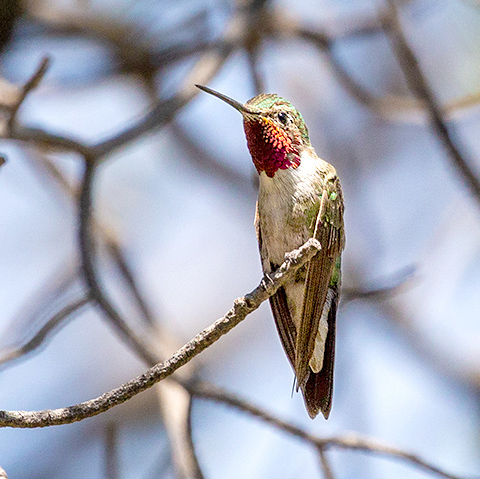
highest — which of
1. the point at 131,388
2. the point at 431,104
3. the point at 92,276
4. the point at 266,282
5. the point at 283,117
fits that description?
the point at 431,104

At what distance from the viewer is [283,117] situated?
3268 mm

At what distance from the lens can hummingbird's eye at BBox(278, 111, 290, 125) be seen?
325cm

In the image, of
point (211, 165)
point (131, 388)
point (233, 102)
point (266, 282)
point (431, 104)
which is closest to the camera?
point (131, 388)

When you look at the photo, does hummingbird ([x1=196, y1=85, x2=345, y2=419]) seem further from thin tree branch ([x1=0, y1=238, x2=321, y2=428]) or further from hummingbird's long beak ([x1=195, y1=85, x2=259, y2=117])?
thin tree branch ([x1=0, y1=238, x2=321, y2=428])

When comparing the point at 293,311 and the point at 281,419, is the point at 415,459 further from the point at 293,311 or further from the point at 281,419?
the point at 293,311

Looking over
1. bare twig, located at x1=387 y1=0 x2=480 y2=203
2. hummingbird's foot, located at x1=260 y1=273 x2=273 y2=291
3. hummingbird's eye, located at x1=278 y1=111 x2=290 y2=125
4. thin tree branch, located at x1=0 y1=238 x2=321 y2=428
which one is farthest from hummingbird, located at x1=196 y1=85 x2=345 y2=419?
bare twig, located at x1=387 y1=0 x2=480 y2=203

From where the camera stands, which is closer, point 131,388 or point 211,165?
point 131,388

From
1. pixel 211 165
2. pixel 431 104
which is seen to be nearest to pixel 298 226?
pixel 431 104

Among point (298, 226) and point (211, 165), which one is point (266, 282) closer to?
→ point (298, 226)

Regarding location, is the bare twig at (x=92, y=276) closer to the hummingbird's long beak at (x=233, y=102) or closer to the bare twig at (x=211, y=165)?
the hummingbird's long beak at (x=233, y=102)

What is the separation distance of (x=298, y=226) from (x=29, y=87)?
4.28 feet

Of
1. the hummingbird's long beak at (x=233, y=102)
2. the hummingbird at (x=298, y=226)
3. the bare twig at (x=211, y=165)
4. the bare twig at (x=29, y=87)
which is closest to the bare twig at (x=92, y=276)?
the bare twig at (x=29, y=87)

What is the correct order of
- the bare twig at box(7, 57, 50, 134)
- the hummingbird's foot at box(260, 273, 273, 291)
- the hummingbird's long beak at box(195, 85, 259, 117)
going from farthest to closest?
1. the bare twig at box(7, 57, 50, 134)
2. the hummingbird's long beak at box(195, 85, 259, 117)
3. the hummingbird's foot at box(260, 273, 273, 291)

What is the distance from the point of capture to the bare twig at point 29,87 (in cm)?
315
